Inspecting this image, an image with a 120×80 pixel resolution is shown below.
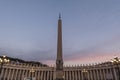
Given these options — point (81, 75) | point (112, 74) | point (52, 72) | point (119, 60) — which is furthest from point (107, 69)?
point (119, 60)

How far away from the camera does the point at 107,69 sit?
69.9 metres

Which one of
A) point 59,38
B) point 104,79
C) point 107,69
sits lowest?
point 104,79

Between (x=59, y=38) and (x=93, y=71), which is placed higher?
(x=59, y=38)

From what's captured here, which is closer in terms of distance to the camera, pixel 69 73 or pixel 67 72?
pixel 69 73

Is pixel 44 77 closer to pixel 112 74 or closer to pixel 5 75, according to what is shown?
pixel 5 75

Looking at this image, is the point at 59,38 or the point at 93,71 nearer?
the point at 59,38

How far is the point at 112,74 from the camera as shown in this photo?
222ft

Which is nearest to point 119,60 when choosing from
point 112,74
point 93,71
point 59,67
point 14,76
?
point 59,67

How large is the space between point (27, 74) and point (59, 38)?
160 ft

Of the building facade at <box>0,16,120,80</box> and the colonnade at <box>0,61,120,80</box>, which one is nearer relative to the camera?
the building facade at <box>0,16,120,80</box>

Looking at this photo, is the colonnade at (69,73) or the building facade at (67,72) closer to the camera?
the building facade at (67,72)

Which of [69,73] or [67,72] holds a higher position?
[67,72]

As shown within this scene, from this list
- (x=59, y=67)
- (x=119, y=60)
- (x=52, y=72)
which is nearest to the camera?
(x=119, y=60)

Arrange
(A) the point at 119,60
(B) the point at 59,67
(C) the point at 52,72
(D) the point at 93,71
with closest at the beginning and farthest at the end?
(A) the point at 119,60
(B) the point at 59,67
(D) the point at 93,71
(C) the point at 52,72
